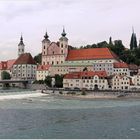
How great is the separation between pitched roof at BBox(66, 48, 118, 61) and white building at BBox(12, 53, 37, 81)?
9.86 m

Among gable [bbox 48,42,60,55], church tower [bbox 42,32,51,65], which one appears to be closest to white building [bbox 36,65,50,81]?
gable [bbox 48,42,60,55]

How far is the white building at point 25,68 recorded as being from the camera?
91.5 meters

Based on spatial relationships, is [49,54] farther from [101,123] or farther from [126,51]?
[101,123]

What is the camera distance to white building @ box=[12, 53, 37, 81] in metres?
91.5

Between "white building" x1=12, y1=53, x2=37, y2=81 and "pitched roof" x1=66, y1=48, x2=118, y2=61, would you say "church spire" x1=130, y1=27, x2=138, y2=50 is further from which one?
"white building" x1=12, y1=53, x2=37, y2=81

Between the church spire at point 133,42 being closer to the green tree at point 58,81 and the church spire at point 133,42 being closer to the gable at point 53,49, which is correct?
the gable at point 53,49

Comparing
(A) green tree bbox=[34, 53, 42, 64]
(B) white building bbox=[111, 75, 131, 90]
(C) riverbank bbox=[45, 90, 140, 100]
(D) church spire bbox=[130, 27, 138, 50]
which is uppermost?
(D) church spire bbox=[130, 27, 138, 50]

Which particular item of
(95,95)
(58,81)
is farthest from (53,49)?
(95,95)

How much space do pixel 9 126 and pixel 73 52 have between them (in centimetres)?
6144

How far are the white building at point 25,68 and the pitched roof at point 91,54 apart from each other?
388 inches

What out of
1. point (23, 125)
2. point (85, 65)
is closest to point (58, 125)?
point (23, 125)

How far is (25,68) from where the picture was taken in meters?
91.2

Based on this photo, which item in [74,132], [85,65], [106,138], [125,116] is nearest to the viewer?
[106,138]

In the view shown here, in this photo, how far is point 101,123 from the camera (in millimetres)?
28891
